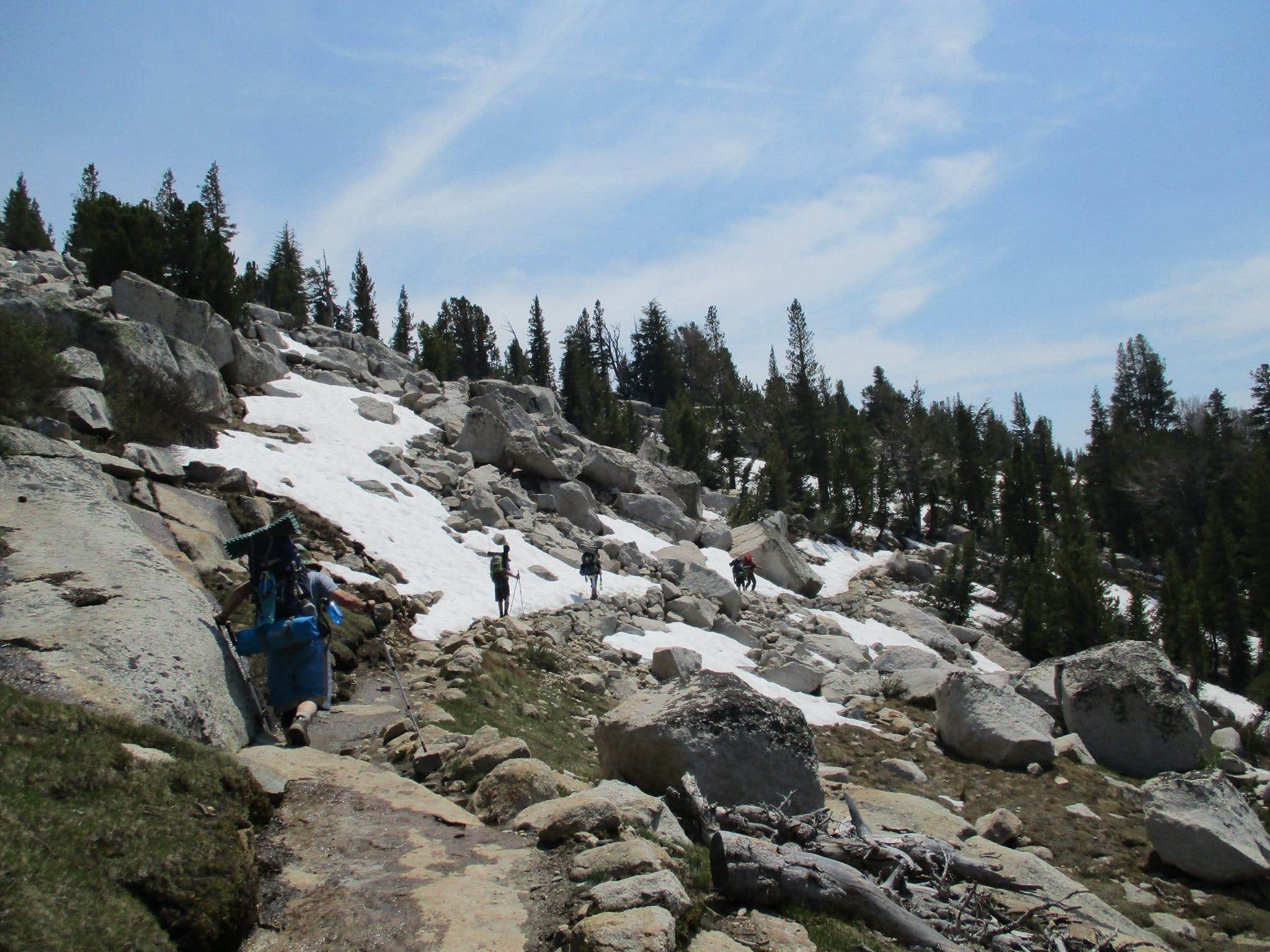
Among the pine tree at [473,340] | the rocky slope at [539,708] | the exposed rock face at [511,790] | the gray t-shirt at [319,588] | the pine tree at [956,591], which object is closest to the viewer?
the rocky slope at [539,708]

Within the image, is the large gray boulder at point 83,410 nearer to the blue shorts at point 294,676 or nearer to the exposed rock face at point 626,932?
the blue shorts at point 294,676

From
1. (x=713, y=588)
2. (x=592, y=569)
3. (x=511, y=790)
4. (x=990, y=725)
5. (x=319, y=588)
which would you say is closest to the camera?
(x=511, y=790)

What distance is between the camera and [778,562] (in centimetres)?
3847

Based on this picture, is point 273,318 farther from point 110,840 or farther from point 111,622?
point 110,840

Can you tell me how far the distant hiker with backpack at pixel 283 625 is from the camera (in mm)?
7121

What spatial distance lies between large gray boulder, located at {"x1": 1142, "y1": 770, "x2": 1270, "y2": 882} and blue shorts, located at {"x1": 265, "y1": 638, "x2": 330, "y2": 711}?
13718mm

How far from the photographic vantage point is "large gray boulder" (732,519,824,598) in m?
38.2

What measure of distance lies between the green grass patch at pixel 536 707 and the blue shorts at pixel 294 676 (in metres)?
2.31

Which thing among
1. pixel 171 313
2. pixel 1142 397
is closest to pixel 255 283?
pixel 171 313

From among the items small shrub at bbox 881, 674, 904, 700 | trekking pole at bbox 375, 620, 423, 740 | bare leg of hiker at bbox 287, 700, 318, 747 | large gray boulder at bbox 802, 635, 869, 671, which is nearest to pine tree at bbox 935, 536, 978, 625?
large gray boulder at bbox 802, 635, 869, 671

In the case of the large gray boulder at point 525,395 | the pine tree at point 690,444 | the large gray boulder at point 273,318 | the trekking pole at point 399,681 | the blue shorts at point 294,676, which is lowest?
the trekking pole at point 399,681

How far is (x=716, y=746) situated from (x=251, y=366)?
29.0 m

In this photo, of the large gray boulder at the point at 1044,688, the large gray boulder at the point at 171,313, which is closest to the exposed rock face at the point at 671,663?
the large gray boulder at the point at 1044,688

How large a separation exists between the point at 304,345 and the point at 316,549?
105 ft
